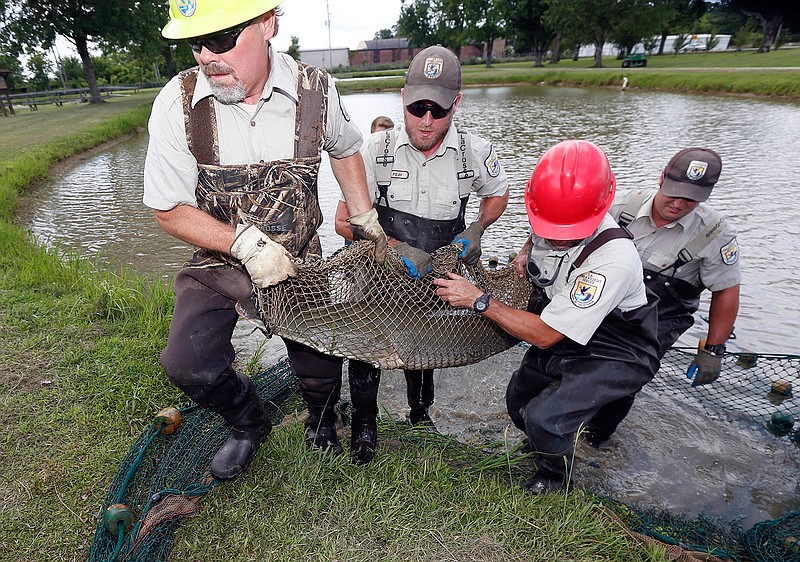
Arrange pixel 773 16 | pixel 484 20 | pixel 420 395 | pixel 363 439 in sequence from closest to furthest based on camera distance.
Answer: pixel 363 439, pixel 420 395, pixel 773 16, pixel 484 20

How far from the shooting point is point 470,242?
9.96 feet

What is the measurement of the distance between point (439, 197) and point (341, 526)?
193 centimetres

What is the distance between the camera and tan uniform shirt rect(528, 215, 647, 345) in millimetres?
2316

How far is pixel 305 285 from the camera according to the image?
2.38 meters

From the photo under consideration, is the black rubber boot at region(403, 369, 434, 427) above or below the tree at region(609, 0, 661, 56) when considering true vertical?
below

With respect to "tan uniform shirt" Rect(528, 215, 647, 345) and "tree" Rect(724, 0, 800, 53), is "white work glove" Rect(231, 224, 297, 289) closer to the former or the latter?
"tan uniform shirt" Rect(528, 215, 647, 345)

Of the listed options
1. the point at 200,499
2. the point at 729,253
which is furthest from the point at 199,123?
the point at 729,253

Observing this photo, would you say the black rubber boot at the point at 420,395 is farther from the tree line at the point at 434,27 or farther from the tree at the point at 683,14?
the tree at the point at 683,14

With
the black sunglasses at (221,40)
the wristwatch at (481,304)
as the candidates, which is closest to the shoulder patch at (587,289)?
the wristwatch at (481,304)

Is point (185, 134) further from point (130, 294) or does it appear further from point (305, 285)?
point (130, 294)

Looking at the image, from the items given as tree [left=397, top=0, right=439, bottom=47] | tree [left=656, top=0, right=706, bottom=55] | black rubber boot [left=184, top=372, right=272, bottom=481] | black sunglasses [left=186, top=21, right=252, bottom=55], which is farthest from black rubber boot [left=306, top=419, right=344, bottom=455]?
tree [left=397, top=0, right=439, bottom=47]

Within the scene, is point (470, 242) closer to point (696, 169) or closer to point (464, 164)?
point (464, 164)

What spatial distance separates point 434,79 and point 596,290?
1509mm

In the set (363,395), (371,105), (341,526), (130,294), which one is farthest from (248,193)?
(371,105)
